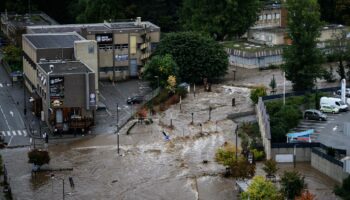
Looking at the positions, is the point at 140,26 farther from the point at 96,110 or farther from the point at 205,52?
the point at 96,110

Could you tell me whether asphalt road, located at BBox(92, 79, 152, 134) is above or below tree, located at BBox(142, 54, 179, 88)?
below

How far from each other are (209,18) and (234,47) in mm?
6605

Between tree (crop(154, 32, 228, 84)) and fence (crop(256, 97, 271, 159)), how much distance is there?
934 centimetres

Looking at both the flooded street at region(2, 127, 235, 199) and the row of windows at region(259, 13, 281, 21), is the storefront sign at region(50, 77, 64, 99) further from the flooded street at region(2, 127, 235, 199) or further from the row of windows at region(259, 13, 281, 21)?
the row of windows at region(259, 13, 281, 21)

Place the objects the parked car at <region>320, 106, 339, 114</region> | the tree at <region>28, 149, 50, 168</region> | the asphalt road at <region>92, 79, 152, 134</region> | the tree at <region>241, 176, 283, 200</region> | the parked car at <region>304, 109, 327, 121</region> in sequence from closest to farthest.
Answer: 1. the tree at <region>241, 176, 283, 200</region>
2. the tree at <region>28, 149, 50, 168</region>
3. the parked car at <region>304, 109, 327, 121</region>
4. the parked car at <region>320, 106, 339, 114</region>
5. the asphalt road at <region>92, 79, 152, 134</region>

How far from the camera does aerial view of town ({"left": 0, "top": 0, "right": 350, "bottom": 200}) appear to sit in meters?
47.8

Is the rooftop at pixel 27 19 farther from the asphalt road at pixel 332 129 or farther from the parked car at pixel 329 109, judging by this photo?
the asphalt road at pixel 332 129

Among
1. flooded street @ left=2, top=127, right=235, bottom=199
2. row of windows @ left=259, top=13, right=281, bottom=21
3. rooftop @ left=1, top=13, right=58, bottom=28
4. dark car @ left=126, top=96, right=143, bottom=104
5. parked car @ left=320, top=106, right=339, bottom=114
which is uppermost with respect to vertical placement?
row of windows @ left=259, top=13, right=281, bottom=21

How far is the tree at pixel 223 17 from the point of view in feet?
273

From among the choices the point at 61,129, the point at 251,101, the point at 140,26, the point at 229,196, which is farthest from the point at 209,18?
the point at 229,196

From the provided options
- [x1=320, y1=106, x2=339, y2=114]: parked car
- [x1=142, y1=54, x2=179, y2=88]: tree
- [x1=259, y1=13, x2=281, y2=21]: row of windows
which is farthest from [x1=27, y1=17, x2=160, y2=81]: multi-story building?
[x1=320, y1=106, x2=339, y2=114]: parked car

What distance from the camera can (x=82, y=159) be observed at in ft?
173

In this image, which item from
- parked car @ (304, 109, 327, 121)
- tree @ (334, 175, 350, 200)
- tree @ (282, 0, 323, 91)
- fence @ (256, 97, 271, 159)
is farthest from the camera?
tree @ (282, 0, 323, 91)

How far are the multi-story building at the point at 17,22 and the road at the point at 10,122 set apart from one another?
13199 mm
